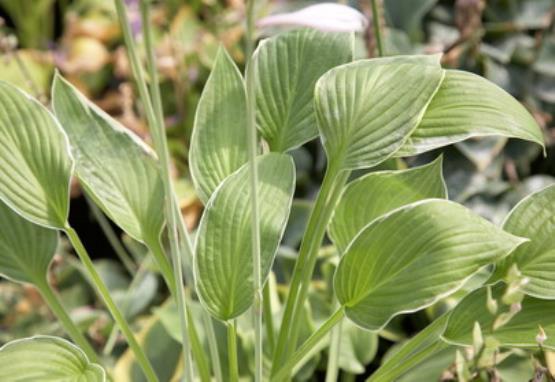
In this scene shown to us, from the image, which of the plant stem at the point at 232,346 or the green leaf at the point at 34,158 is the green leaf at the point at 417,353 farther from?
the green leaf at the point at 34,158

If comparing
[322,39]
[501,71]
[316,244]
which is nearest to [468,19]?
[501,71]

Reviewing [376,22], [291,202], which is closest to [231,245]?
[291,202]

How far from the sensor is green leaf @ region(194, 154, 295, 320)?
74 centimetres

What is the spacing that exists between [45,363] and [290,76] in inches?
13.7

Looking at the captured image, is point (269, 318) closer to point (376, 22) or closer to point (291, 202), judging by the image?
point (291, 202)

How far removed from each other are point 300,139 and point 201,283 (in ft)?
0.58

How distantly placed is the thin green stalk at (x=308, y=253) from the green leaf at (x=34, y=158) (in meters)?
0.22

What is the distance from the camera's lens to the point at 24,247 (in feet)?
2.68

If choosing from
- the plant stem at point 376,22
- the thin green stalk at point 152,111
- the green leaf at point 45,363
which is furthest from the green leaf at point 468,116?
the green leaf at point 45,363

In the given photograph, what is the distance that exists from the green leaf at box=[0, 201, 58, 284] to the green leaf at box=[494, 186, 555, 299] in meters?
0.41

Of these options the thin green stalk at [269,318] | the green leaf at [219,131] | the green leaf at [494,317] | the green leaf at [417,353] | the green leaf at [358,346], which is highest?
the green leaf at [219,131]

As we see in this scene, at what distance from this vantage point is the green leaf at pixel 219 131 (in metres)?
0.83

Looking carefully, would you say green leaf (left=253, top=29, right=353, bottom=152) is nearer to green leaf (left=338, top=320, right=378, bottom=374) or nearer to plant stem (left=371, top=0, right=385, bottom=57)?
plant stem (left=371, top=0, right=385, bottom=57)

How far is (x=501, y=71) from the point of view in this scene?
1.44 metres
